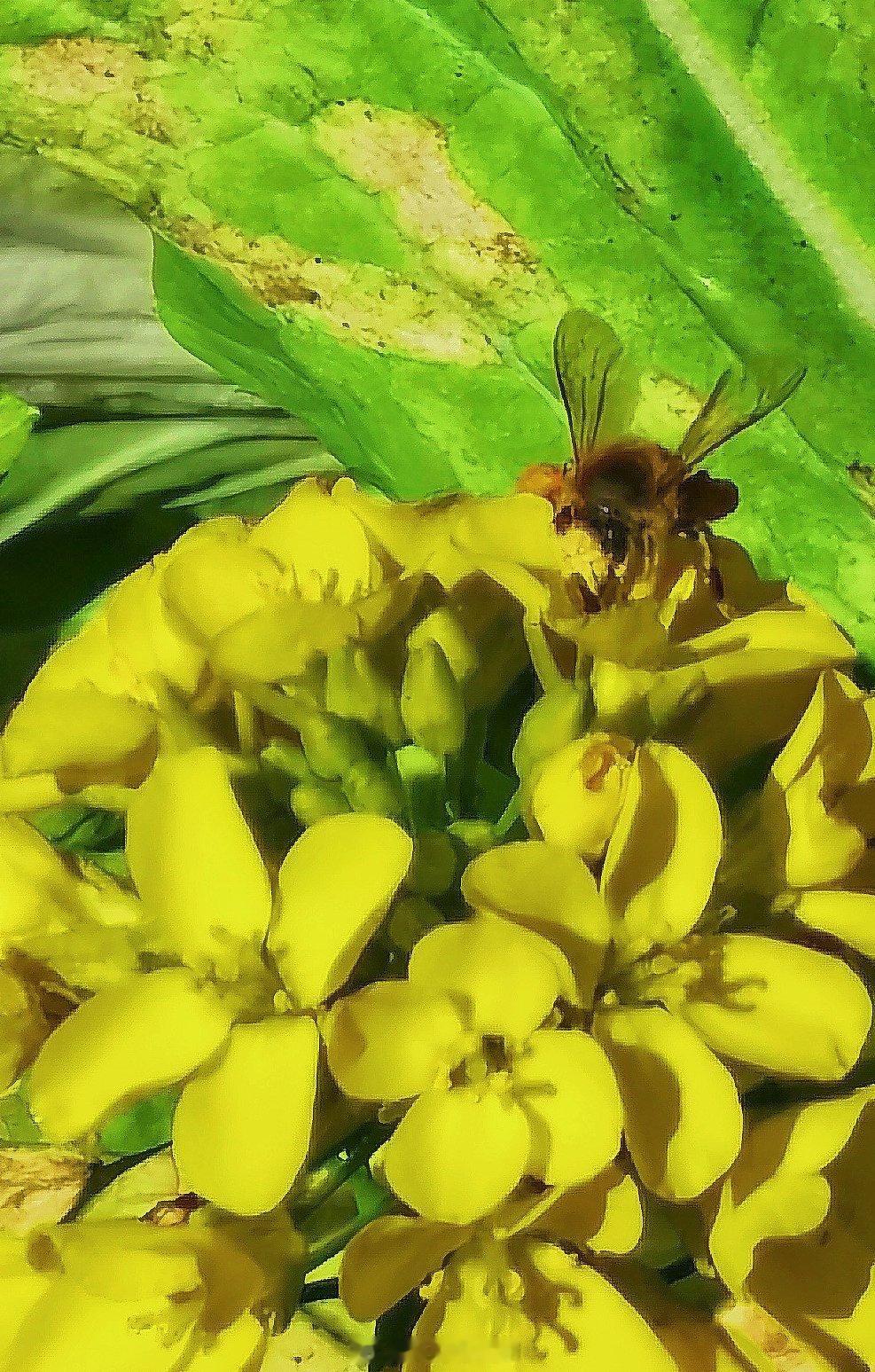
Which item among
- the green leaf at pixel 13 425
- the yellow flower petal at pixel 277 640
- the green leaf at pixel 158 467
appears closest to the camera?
the yellow flower petal at pixel 277 640

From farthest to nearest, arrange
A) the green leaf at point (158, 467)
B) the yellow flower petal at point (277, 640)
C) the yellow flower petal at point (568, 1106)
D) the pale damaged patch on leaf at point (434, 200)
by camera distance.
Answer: the green leaf at point (158, 467) → the pale damaged patch on leaf at point (434, 200) → the yellow flower petal at point (277, 640) → the yellow flower petal at point (568, 1106)

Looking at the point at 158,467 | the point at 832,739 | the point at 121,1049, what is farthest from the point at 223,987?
the point at 158,467

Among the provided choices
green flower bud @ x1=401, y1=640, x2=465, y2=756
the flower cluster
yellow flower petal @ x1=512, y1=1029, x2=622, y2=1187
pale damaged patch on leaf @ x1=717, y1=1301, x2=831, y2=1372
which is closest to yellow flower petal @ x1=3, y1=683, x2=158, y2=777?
the flower cluster

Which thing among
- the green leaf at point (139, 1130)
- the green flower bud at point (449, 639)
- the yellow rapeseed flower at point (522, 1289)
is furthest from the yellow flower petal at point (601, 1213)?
the green leaf at point (139, 1130)

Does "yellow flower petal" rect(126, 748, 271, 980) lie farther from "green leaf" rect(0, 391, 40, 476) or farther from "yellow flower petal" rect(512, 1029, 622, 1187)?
"green leaf" rect(0, 391, 40, 476)

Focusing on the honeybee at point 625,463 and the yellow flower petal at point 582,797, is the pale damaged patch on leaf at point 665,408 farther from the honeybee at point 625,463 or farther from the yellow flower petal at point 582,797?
the yellow flower petal at point 582,797

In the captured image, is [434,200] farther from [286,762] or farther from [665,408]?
[286,762]

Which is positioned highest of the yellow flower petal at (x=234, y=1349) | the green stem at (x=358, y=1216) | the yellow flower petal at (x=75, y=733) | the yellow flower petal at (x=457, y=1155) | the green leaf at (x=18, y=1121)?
the yellow flower petal at (x=457, y=1155)
